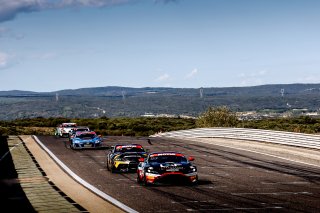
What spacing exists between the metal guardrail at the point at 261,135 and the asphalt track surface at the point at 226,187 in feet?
19.9

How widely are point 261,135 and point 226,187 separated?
29090 millimetres

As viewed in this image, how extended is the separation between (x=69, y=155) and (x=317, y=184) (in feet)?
66.5

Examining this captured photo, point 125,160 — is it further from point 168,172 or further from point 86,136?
point 86,136

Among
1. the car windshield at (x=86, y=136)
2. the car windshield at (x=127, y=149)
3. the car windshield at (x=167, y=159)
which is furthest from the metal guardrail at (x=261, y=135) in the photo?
the car windshield at (x=167, y=159)

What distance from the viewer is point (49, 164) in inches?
1355

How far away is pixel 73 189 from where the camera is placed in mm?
23047

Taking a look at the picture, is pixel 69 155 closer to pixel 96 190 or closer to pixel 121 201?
pixel 96 190

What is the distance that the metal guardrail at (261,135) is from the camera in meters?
43.3

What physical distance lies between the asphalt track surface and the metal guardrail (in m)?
6.05

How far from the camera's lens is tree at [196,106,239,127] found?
95.6m

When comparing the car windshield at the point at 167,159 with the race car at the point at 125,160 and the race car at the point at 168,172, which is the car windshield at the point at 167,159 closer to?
the race car at the point at 168,172

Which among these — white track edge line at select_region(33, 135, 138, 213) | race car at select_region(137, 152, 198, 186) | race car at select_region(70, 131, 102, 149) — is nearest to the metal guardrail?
race car at select_region(70, 131, 102, 149)

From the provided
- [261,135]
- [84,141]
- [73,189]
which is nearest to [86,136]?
[84,141]

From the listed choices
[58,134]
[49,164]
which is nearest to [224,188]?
[49,164]
